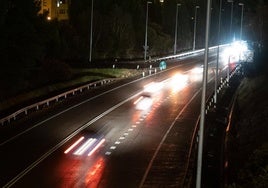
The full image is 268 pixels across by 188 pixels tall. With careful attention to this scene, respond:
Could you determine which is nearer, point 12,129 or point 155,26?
point 12,129

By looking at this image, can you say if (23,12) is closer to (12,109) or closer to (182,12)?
(12,109)

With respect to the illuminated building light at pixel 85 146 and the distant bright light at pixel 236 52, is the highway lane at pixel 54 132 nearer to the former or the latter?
the illuminated building light at pixel 85 146

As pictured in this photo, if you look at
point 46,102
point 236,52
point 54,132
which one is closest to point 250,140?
point 54,132

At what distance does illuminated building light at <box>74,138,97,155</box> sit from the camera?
29078mm

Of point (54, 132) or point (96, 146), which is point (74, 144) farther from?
point (54, 132)

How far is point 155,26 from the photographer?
116188 millimetres

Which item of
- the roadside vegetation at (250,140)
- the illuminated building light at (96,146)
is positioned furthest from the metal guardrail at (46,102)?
the roadside vegetation at (250,140)

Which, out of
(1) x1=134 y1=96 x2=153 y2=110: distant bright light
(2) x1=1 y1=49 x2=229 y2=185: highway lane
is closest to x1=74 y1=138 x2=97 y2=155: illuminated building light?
(2) x1=1 y1=49 x2=229 y2=185: highway lane

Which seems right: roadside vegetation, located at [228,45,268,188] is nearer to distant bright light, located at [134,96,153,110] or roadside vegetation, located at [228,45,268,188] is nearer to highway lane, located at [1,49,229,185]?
highway lane, located at [1,49,229,185]

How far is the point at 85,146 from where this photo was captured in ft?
99.7

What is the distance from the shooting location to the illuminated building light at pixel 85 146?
95.4 ft

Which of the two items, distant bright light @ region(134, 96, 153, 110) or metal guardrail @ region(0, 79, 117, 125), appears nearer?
metal guardrail @ region(0, 79, 117, 125)

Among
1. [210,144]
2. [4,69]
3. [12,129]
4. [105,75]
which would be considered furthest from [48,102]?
[105,75]

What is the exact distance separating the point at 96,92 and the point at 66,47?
31.2 m
